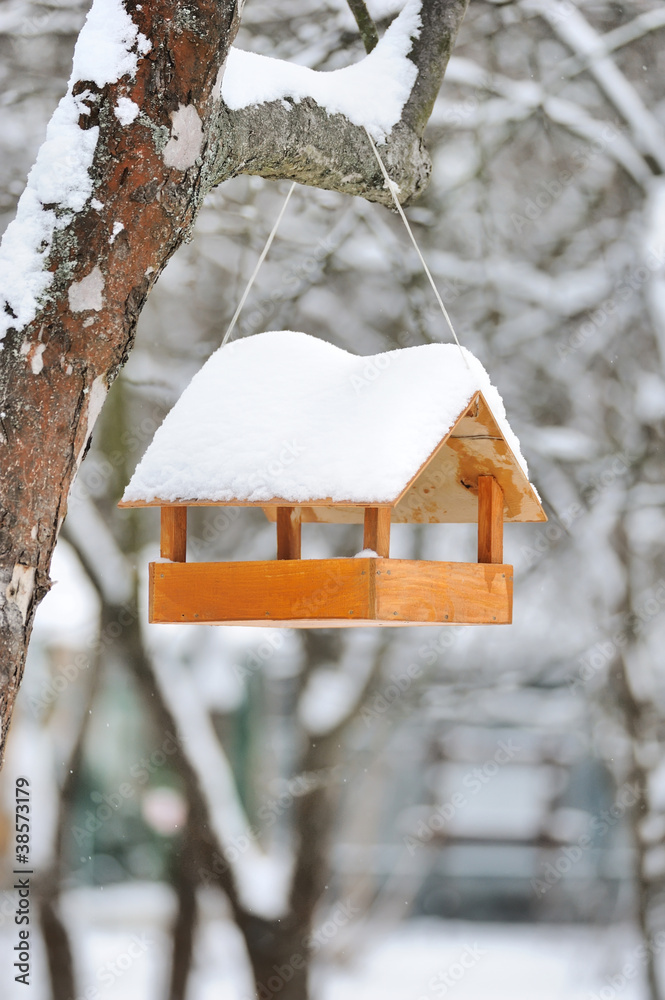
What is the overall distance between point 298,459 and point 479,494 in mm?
379

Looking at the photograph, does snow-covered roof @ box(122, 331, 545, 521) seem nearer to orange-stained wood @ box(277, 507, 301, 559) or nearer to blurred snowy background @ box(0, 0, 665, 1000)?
orange-stained wood @ box(277, 507, 301, 559)

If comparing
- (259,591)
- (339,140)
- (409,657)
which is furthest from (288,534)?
(409,657)

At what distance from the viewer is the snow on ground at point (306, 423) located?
124cm

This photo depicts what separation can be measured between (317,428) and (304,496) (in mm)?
107

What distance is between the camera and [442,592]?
1.34 meters

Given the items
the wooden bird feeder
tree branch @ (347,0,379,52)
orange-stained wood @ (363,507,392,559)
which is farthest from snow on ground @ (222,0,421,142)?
orange-stained wood @ (363,507,392,559)

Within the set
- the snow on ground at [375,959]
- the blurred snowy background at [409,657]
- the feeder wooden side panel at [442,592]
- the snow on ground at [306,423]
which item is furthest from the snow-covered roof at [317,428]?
the snow on ground at [375,959]

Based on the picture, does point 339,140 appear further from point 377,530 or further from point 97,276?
point 97,276

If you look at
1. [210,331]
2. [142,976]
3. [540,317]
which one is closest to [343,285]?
[210,331]

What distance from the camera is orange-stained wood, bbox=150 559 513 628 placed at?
1264 mm

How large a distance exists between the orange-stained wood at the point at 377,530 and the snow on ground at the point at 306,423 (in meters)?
0.08

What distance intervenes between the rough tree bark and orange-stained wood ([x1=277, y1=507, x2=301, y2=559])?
60 centimetres

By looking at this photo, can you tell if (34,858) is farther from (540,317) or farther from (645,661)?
(540,317)

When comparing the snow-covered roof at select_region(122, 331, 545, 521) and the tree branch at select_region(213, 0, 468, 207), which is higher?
the tree branch at select_region(213, 0, 468, 207)
